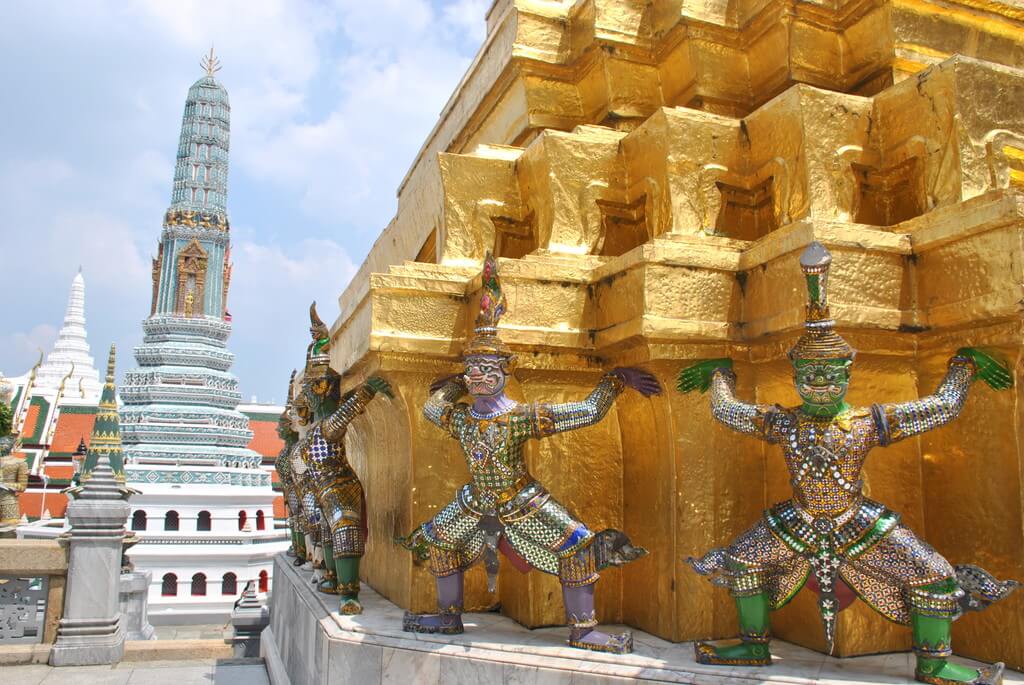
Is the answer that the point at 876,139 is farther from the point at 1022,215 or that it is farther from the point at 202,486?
the point at 202,486

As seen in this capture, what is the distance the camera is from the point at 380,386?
198 inches

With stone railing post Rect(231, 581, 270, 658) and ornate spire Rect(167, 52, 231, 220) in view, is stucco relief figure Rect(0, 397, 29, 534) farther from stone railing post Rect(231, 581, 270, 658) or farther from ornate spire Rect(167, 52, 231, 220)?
ornate spire Rect(167, 52, 231, 220)

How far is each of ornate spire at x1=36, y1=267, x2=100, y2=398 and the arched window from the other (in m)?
20.2

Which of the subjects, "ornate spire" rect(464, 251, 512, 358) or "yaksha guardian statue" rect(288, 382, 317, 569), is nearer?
"ornate spire" rect(464, 251, 512, 358)

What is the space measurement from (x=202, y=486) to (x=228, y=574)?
2309mm

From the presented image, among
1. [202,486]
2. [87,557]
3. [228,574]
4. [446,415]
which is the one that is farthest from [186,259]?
[446,415]

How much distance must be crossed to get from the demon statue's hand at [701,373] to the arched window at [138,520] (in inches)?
737

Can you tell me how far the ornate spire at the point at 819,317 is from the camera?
11.5 feet

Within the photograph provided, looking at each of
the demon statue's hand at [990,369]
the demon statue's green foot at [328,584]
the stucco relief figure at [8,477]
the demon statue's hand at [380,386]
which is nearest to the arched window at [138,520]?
the stucco relief figure at [8,477]

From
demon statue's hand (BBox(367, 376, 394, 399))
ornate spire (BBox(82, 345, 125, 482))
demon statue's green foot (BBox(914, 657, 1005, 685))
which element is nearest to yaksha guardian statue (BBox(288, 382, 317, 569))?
demon statue's hand (BBox(367, 376, 394, 399))

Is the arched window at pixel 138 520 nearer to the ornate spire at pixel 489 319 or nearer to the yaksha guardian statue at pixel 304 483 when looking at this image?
the yaksha guardian statue at pixel 304 483

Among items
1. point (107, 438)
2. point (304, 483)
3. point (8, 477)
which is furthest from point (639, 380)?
point (107, 438)

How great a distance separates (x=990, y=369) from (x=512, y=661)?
243 cm

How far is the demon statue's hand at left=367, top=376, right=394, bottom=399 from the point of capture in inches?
197
